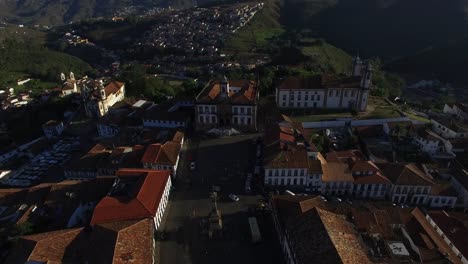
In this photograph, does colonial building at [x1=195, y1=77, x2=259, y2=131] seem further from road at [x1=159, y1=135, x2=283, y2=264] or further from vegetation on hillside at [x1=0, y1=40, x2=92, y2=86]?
vegetation on hillside at [x1=0, y1=40, x2=92, y2=86]

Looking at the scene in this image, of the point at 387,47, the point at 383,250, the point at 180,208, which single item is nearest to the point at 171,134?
the point at 180,208

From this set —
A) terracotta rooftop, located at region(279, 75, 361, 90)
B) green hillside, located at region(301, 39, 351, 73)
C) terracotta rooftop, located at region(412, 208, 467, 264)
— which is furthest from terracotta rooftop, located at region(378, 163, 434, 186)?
green hillside, located at region(301, 39, 351, 73)

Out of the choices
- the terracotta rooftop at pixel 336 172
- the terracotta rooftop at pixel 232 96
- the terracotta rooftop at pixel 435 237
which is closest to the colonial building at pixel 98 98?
the terracotta rooftop at pixel 232 96

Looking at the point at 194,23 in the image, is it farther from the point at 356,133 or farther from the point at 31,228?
the point at 31,228

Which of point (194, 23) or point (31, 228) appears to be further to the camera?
point (194, 23)

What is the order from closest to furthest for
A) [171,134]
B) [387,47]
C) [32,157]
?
[171,134] → [32,157] → [387,47]

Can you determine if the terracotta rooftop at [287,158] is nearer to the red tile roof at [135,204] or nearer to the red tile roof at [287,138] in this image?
the red tile roof at [287,138]
